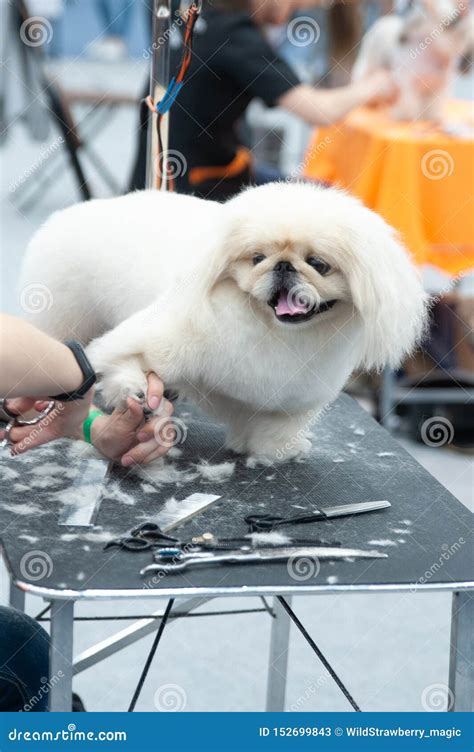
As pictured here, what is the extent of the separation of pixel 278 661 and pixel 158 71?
1006mm

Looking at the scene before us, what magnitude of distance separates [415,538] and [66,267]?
68cm

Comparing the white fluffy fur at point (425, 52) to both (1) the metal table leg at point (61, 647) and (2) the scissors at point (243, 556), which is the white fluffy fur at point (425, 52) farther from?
(1) the metal table leg at point (61, 647)

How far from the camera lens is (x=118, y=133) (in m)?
6.73
